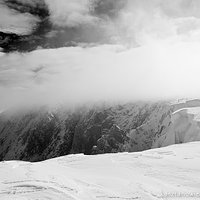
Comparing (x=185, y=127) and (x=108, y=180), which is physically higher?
(x=108, y=180)

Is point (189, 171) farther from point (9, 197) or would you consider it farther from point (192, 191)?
point (9, 197)

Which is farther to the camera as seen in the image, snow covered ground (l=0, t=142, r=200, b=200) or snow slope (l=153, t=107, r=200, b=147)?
snow slope (l=153, t=107, r=200, b=147)

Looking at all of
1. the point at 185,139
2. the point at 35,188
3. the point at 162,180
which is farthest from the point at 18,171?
the point at 185,139

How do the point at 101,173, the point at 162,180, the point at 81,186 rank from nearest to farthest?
the point at 81,186
the point at 162,180
the point at 101,173

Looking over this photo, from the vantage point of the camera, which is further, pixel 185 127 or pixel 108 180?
pixel 185 127

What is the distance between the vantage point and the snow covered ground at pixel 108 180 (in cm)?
2350

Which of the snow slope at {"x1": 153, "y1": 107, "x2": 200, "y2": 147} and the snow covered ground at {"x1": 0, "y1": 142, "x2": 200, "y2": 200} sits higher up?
the snow covered ground at {"x1": 0, "y1": 142, "x2": 200, "y2": 200}

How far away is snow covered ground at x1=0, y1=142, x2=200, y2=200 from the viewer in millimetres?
23500

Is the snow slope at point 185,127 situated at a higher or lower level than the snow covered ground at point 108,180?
lower

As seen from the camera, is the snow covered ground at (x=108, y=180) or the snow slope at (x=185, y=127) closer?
the snow covered ground at (x=108, y=180)

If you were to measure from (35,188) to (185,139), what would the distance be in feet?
281

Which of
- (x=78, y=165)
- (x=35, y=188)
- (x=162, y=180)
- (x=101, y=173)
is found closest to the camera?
(x=35, y=188)

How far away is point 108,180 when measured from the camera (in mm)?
29266

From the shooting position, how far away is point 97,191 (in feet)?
81.9
